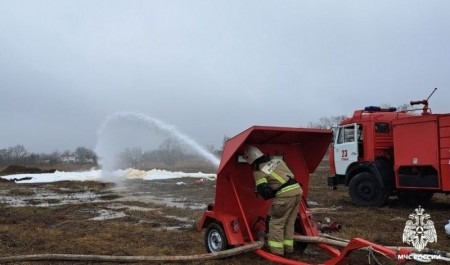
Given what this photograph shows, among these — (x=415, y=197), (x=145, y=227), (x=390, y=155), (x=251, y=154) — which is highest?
(x=390, y=155)

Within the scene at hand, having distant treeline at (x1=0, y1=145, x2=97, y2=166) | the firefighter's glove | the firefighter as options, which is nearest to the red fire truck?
the firefighter

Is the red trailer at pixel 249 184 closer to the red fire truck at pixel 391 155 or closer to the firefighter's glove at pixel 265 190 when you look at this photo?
the firefighter's glove at pixel 265 190

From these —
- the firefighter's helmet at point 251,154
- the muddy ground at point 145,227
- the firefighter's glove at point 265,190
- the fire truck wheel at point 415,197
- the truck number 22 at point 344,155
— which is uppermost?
the truck number 22 at point 344,155

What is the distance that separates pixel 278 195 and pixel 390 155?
329 inches

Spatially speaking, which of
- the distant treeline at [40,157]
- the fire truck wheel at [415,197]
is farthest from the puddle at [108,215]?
the distant treeline at [40,157]

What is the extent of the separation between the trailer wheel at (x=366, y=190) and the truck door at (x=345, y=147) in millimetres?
603

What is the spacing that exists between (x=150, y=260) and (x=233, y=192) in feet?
5.01

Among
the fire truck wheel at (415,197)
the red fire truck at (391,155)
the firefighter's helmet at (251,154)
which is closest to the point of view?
the firefighter's helmet at (251,154)

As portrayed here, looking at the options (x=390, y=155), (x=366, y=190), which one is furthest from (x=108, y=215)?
(x=390, y=155)

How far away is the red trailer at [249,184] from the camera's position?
6.25m

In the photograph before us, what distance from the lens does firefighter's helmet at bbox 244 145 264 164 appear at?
20.3 feet

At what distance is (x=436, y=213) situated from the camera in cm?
1187

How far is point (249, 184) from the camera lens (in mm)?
6762

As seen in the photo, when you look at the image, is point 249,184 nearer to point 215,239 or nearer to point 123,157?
point 215,239
